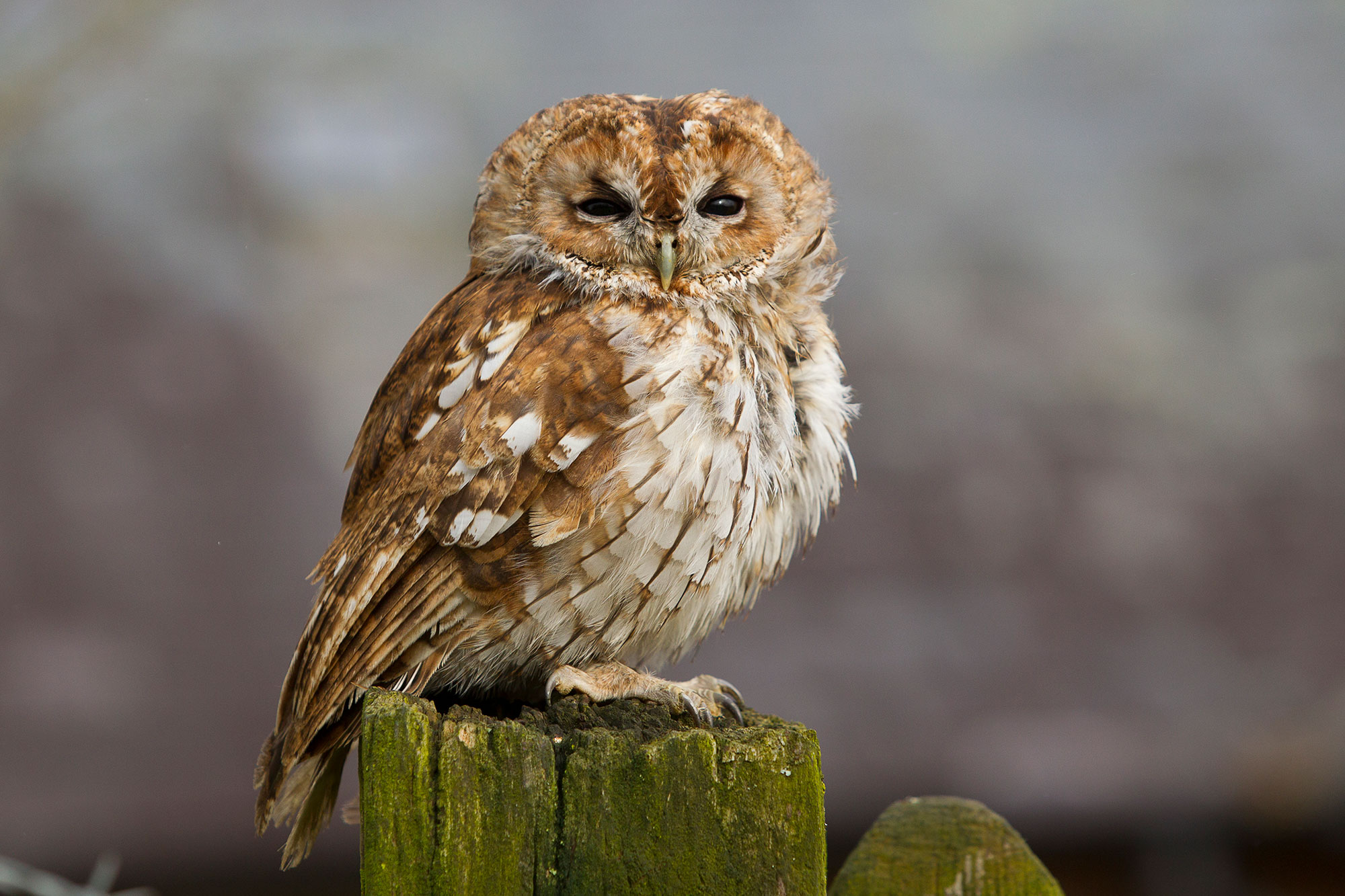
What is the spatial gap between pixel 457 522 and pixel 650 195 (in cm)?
60

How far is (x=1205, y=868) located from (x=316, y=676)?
2956 mm

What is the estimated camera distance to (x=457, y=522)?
5.39 ft

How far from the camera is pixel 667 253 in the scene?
5.69 feet

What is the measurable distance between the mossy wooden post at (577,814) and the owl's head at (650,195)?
2.83ft

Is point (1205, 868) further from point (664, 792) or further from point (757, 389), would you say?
point (664, 792)

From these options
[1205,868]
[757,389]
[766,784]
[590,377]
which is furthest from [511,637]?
[1205,868]

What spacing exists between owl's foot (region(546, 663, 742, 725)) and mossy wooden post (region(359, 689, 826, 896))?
0.46 m

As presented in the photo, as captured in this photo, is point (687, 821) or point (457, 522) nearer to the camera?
point (687, 821)

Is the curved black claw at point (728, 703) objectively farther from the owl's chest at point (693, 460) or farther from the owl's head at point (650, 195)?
the owl's head at point (650, 195)

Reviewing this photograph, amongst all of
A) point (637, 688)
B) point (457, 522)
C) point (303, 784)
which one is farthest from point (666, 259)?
point (303, 784)

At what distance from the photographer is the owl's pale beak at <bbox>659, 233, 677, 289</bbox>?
68.2 inches

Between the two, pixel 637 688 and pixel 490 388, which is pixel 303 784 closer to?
pixel 637 688

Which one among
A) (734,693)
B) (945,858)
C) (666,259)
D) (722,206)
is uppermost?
(722,206)

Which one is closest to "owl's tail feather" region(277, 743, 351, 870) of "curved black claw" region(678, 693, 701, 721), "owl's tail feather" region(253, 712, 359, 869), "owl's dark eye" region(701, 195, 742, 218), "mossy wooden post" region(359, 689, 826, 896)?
"owl's tail feather" region(253, 712, 359, 869)
